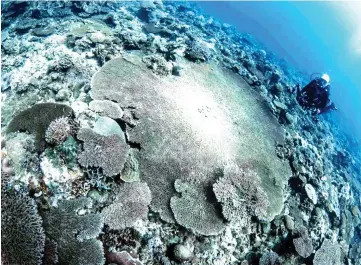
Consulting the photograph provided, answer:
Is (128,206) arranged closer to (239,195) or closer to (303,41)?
(239,195)

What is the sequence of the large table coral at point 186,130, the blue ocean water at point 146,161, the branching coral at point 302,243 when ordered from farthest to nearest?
the branching coral at point 302,243, the large table coral at point 186,130, the blue ocean water at point 146,161

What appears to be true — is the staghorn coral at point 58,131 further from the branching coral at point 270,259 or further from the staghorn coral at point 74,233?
the branching coral at point 270,259

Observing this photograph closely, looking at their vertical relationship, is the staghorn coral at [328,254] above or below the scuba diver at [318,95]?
below

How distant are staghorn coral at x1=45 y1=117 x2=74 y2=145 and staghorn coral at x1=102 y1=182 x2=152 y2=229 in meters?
1.40

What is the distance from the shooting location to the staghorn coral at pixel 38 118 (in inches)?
188

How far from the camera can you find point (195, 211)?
16.4ft

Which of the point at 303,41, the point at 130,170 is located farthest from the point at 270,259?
the point at 303,41

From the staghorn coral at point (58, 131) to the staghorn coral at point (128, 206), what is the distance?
140cm

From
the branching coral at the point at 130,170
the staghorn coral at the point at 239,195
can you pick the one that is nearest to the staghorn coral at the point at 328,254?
the staghorn coral at the point at 239,195

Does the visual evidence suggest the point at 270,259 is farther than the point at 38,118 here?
Yes

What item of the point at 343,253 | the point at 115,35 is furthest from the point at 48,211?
the point at 343,253

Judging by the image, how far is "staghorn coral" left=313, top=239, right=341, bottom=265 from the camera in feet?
19.9

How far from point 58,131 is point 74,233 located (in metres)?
1.85

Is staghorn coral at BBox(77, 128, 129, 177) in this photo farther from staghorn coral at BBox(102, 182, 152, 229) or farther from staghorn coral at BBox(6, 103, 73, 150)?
staghorn coral at BBox(6, 103, 73, 150)
